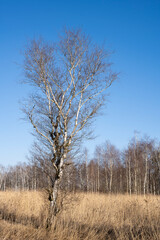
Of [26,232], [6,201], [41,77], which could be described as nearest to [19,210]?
[6,201]

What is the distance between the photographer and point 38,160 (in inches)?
299

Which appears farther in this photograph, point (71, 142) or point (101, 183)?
point (101, 183)

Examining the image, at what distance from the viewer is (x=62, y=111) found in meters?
7.91

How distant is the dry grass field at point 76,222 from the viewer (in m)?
6.07

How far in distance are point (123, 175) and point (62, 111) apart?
98.9 ft

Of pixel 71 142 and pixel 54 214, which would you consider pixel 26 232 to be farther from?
pixel 71 142

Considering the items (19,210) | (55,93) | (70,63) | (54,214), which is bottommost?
(19,210)

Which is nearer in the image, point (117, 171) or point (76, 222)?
point (76, 222)

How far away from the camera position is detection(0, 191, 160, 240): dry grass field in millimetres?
6070

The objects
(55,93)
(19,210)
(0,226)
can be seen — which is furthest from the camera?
(19,210)

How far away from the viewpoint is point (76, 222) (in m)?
7.68

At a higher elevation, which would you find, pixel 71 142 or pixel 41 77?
pixel 41 77

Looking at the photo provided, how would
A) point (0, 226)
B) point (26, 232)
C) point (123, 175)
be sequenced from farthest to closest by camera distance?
point (123, 175) < point (0, 226) < point (26, 232)

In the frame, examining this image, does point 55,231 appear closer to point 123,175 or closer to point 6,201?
point 6,201
